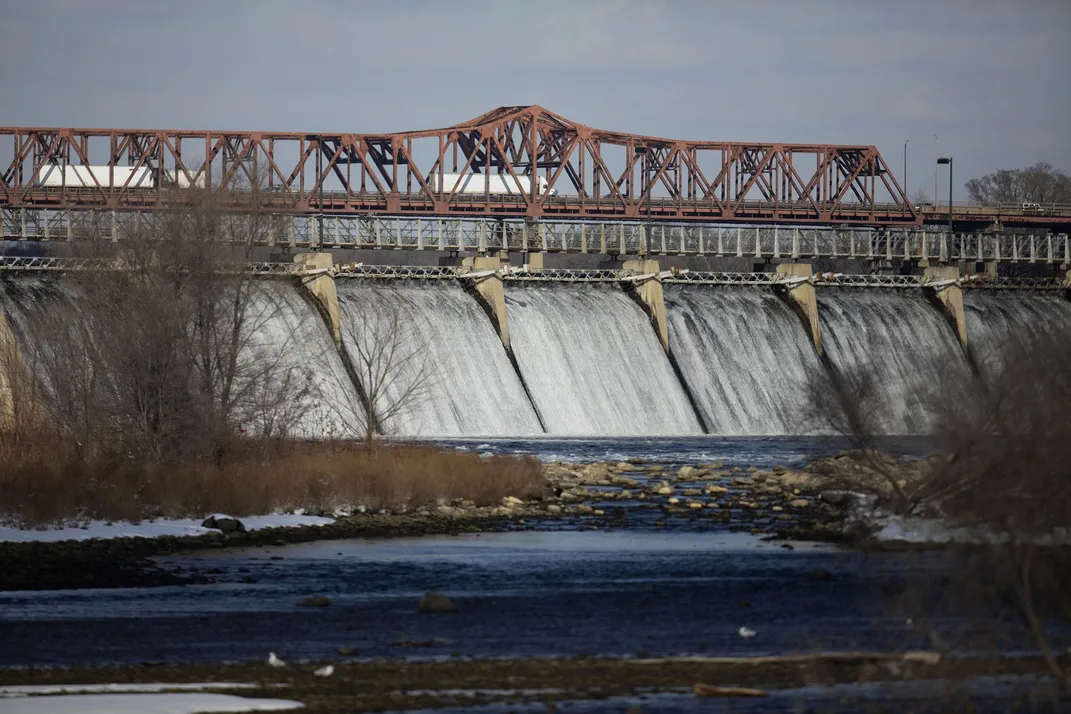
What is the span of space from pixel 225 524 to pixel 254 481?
118 inches

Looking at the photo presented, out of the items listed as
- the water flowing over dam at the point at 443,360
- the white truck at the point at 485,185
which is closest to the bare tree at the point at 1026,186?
the white truck at the point at 485,185

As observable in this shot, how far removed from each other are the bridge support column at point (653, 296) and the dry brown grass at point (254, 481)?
995 inches

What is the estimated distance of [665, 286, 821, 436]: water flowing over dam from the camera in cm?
6599

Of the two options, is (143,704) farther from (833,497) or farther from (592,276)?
(592,276)

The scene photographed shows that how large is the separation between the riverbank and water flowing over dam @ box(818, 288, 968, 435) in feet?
164

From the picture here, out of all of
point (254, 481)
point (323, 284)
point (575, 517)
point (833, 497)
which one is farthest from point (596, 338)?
point (254, 481)

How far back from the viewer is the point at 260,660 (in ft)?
63.9

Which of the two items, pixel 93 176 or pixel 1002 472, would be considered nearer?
pixel 1002 472

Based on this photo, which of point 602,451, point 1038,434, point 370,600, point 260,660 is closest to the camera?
point 260,660

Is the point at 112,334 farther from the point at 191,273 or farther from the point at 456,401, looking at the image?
the point at 456,401

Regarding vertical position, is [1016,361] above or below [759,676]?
above

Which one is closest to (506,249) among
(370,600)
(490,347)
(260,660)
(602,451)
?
(490,347)

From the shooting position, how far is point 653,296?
67312 millimetres

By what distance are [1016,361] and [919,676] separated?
6507mm
